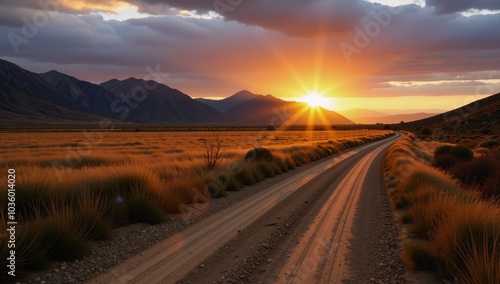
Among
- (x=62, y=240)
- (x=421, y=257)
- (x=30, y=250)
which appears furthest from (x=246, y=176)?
(x=30, y=250)

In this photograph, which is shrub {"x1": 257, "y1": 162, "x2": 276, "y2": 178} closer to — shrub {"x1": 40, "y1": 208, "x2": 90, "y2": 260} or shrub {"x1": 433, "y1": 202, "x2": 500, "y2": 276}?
shrub {"x1": 40, "y1": 208, "x2": 90, "y2": 260}

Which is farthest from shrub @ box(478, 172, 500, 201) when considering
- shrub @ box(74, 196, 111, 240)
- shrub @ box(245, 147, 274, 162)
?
shrub @ box(74, 196, 111, 240)

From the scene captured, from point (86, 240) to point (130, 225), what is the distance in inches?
72.1

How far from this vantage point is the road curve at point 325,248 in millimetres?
6992

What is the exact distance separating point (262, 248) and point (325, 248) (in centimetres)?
148

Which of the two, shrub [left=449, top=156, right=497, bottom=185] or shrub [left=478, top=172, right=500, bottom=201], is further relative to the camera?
shrub [left=449, top=156, right=497, bottom=185]

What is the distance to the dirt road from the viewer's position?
275 inches

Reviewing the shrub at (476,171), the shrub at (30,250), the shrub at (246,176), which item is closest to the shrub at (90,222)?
the shrub at (30,250)

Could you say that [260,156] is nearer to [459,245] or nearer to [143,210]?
[143,210]

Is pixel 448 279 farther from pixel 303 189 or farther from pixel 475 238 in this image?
pixel 303 189

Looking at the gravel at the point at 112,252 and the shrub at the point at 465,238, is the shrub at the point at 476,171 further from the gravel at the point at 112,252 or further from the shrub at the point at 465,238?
the gravel at the point at 112,252

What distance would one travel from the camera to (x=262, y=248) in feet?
28.3

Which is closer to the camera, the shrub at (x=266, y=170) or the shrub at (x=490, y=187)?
the shrub at (x=490, y=187)

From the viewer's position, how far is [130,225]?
1014cm
